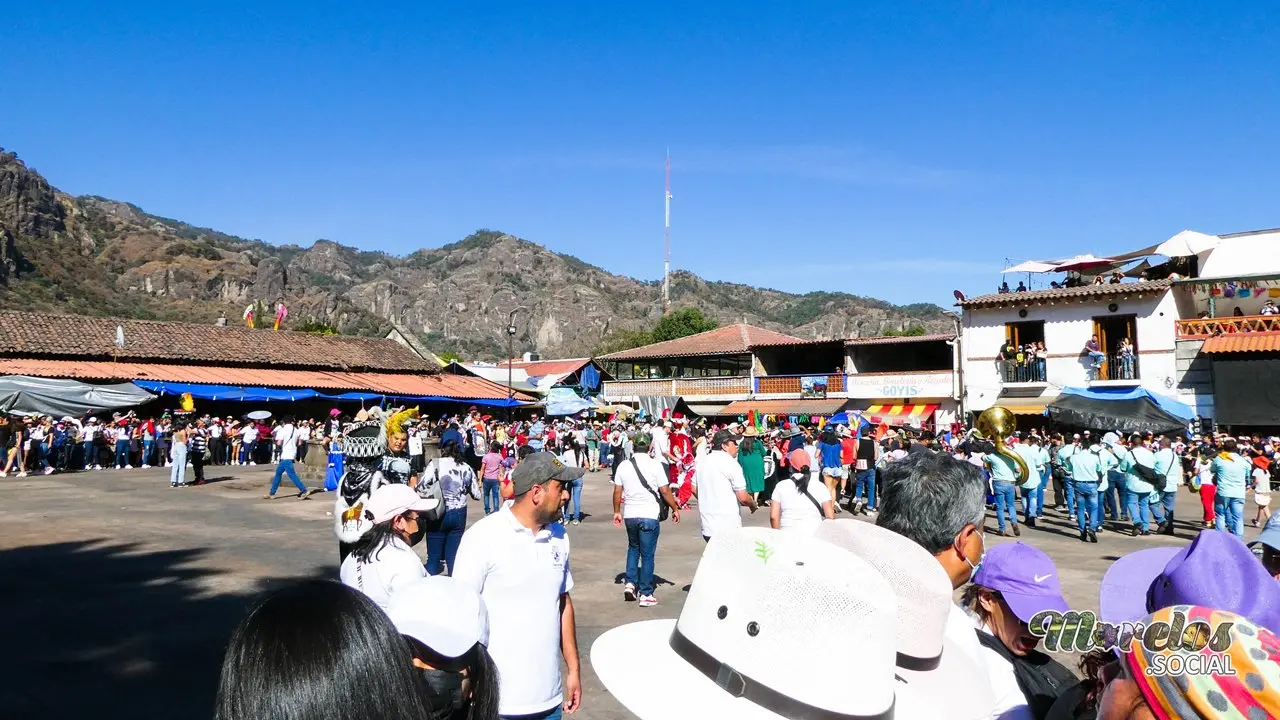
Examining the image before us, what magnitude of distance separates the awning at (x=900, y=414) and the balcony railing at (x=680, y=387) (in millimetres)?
7369

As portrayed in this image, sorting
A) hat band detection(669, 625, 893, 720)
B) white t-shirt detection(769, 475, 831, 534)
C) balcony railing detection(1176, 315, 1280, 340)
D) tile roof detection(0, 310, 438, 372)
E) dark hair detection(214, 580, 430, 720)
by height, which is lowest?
white t-shirt detection(769, 475, 831, 534)

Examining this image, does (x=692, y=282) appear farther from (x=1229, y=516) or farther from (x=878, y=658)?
(x=878, y=658)

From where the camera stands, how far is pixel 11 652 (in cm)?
609

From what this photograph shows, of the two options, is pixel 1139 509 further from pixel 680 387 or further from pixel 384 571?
pixel 680 387

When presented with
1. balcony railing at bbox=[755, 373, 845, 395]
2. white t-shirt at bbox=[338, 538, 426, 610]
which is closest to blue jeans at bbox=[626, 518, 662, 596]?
white t-shirt at bbox=[338, 538, 426, 610]

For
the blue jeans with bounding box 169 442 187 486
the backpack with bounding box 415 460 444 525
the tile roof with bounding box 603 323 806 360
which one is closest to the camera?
the backpack with bounding box 415 460 444 525

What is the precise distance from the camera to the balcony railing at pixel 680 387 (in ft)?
129

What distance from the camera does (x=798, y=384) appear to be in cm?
3669

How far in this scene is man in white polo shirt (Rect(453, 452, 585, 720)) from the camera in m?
3.36

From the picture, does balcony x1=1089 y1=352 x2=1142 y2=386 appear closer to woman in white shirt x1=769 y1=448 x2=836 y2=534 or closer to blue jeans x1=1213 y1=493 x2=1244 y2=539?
blue jeans x1=1213 y1=493 x2=1244 y2=539

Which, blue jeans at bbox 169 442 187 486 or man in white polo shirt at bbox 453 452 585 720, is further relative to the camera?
blue jeans at bbox 169 442 187 486

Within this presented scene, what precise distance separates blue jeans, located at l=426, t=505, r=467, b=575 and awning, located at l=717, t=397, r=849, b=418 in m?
26.4

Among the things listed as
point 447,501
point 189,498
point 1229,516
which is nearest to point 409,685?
Answer: point 447,501

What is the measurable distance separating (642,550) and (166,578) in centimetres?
501
